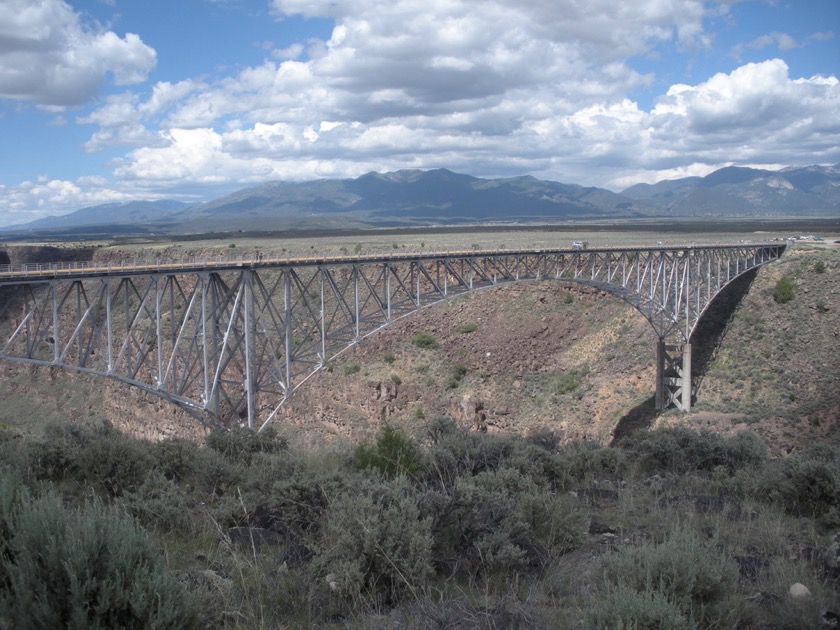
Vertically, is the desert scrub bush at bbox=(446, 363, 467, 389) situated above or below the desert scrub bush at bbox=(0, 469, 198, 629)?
below

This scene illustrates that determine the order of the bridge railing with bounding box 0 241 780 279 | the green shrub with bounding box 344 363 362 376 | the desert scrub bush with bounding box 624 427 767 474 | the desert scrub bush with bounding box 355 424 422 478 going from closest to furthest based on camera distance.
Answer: the desert scrub bush with bounding box 355 424 422 478, the desert scrub bush with bounding box 624 427 767 474, the bridge railing with bounding box 0 241 780 279, the green shrub with bounding box 344 363 362 376

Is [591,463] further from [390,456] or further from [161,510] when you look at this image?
[161,510]

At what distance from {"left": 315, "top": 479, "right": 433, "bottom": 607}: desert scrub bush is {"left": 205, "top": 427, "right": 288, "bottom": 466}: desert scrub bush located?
5.85 metres

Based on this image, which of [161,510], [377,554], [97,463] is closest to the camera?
[377,554]

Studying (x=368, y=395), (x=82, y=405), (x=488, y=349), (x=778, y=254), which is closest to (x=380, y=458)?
(x=368, y=395)

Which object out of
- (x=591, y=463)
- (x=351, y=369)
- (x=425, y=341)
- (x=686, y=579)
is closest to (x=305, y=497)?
(x=686, y=579)

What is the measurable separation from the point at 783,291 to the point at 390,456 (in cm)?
4253

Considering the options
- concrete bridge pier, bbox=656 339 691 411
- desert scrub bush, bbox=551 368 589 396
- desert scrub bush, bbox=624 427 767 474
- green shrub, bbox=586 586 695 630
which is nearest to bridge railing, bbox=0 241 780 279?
concrete bridge pier, bbox=656 339 691 411

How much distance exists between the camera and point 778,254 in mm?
50812

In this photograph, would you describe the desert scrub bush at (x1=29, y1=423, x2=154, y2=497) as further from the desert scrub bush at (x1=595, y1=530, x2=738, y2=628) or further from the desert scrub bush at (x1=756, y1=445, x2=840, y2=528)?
the desert scrub bush at (x1=756, y1=445, x2=840, y2=528)

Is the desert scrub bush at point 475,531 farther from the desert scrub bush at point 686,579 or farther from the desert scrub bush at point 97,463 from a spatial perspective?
the desert scrub bush at point 97,463

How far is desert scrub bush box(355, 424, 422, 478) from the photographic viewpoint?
1031cm

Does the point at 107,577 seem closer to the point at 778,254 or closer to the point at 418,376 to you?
the point at 418,376

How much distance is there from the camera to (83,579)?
478 cm
